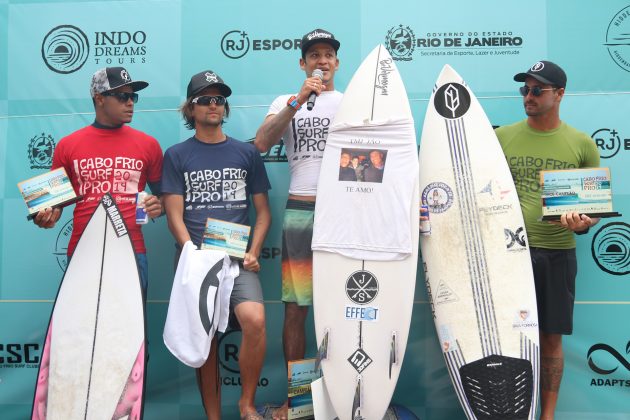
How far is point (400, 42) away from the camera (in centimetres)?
334

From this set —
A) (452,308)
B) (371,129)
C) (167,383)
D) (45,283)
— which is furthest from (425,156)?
(45,283)

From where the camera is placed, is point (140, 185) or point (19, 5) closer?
point (140, 185)

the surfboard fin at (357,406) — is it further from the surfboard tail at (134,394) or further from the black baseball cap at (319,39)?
the black baseball cap at (319,39)

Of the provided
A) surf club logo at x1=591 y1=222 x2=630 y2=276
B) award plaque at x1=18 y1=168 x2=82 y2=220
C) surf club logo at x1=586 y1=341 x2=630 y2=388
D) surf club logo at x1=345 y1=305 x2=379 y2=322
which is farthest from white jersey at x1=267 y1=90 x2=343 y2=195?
surf club logo at x1=586 y1=341 x2=630 y2=388

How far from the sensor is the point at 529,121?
301 centimetres

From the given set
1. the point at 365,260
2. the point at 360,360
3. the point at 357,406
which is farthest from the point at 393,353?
the point at 365,260

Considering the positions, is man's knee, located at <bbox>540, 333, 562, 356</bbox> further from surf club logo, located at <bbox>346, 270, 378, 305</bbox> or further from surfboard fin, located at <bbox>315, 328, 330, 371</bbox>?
surfboard fin, located at <bbox>315, 328, 330, 371</bbox>

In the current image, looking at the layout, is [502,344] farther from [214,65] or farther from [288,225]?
[214,65]

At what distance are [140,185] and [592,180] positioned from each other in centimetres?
221

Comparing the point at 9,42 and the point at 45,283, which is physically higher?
the point at 9,42

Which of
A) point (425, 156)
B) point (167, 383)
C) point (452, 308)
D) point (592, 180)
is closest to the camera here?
point (592, 180)

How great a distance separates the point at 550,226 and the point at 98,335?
7.61 ft

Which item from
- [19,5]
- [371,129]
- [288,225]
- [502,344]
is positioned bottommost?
[502,344]

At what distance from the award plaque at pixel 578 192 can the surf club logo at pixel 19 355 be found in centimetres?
297
